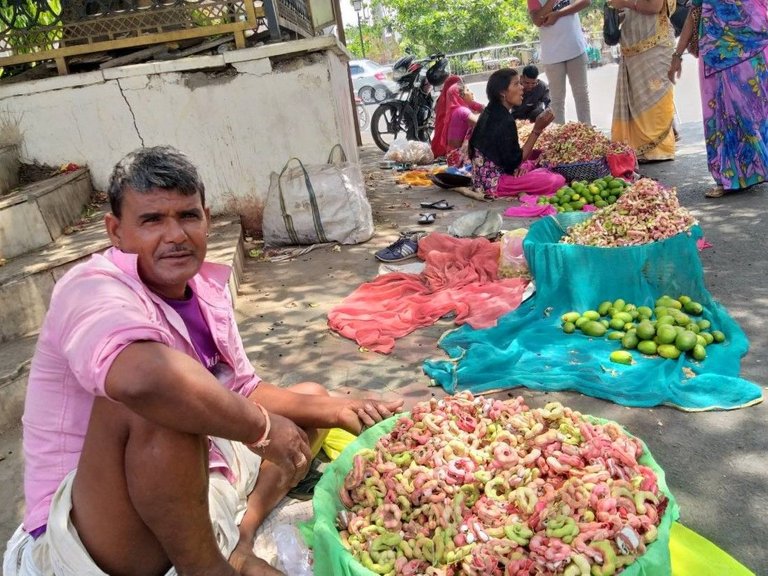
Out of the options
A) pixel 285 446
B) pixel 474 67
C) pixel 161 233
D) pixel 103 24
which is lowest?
pixel 285 446

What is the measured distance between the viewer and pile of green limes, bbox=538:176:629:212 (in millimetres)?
6094

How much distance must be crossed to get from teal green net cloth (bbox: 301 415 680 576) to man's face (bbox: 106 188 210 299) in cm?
84

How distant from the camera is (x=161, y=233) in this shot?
192cm

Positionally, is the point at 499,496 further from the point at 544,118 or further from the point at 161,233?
the point at 544,118

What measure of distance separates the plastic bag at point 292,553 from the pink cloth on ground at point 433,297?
5.70ft

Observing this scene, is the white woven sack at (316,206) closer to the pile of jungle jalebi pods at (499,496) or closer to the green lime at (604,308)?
the green lime at (604,308)

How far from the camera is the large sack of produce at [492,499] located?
1.76 metres

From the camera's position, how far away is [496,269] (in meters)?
4.91

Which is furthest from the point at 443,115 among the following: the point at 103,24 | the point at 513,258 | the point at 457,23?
the point at 457,23

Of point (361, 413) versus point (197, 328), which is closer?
point (197, 328)

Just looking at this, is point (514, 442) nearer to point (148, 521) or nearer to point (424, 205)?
point (148, 521)

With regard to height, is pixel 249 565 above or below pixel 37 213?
below

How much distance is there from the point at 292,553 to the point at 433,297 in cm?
257

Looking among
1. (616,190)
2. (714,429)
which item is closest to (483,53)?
(616,190)
